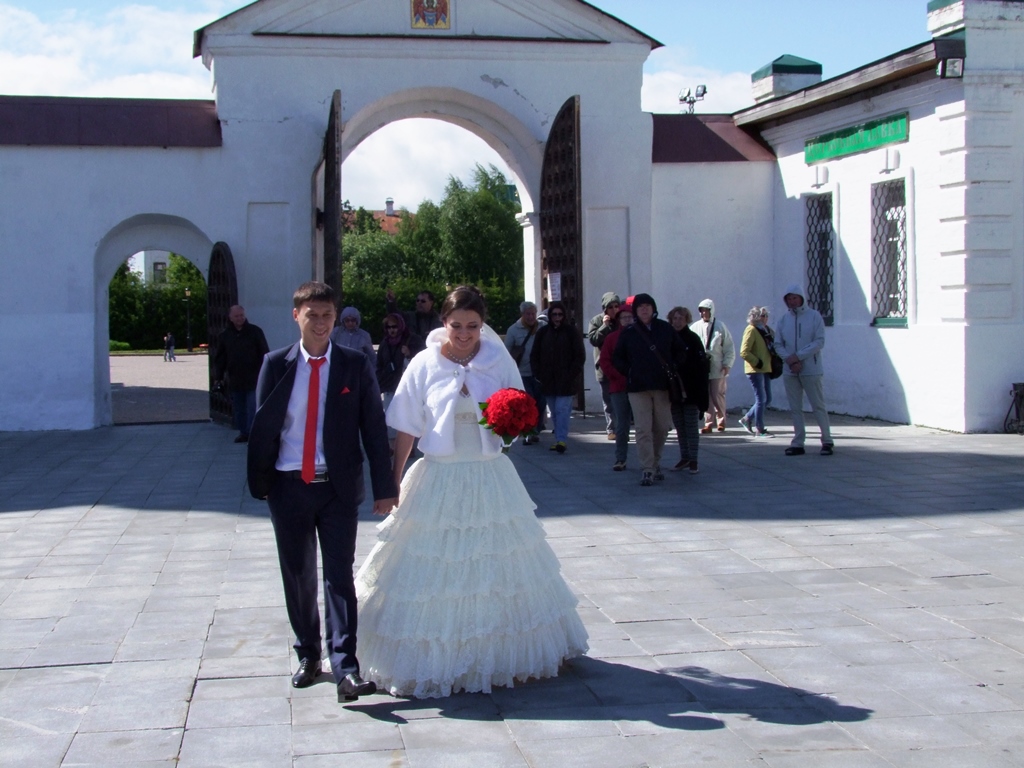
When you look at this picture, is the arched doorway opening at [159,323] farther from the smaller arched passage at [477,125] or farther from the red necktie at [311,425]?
the red necktie at [311,425]

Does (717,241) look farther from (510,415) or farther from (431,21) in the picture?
(510,415)

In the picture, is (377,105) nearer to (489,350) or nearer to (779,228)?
(779,228)

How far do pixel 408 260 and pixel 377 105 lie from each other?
179 ft

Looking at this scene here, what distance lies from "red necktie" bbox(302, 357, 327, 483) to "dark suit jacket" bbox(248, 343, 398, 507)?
48 mm

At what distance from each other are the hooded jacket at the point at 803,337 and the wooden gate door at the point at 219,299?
6.74 m

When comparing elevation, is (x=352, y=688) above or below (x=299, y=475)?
below

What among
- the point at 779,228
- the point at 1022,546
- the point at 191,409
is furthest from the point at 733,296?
the point at 1022,546

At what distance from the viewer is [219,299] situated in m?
15.7

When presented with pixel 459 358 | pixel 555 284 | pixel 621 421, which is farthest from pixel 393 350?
pixel 459 358

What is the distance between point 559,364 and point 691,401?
2303 millimetres

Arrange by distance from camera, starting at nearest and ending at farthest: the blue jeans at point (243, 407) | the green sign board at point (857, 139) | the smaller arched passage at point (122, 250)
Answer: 1. the blue jeans at point (243, 407)
2. the green sign board at point (857, 139)
3. the smaller arched passage at point (122, 250)

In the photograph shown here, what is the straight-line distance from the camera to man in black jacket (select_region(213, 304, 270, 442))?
14000 millimetres

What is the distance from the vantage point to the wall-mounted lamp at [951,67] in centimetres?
1341

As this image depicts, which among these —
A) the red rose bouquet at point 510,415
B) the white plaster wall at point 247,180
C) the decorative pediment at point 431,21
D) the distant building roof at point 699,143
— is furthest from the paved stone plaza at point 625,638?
the distant building roof at point 699,143
